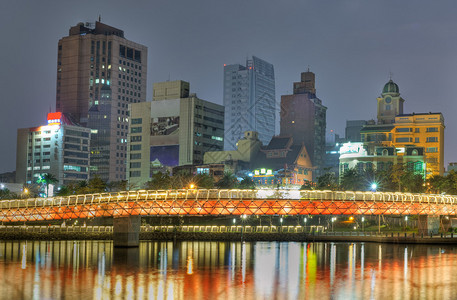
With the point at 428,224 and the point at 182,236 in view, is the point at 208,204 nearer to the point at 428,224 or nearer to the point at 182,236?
the point at 182,236

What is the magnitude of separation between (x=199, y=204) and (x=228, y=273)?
108ft

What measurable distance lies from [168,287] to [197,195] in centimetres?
4516

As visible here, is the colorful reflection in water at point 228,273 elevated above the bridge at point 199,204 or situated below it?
below

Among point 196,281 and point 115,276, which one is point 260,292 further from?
point 115,276

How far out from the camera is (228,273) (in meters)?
85.5

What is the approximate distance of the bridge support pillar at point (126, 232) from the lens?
401 feet

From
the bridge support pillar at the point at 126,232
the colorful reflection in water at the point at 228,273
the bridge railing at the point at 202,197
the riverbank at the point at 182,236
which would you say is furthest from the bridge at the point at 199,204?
the riverbank at the point at 182,236

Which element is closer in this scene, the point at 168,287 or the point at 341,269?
the point at 168,287

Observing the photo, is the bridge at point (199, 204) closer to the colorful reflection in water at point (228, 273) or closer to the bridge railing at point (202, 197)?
the bridge railing at point (202, 197)

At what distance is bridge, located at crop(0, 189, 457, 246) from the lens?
384 feet

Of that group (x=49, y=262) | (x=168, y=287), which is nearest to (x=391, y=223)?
(x=49, y=262)

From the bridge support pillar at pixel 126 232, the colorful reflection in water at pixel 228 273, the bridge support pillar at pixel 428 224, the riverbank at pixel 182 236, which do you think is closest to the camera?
the colorful reflection in water at pixel 228 273

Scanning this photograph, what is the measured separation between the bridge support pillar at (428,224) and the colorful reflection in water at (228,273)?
16459mm

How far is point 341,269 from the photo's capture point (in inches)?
3516
